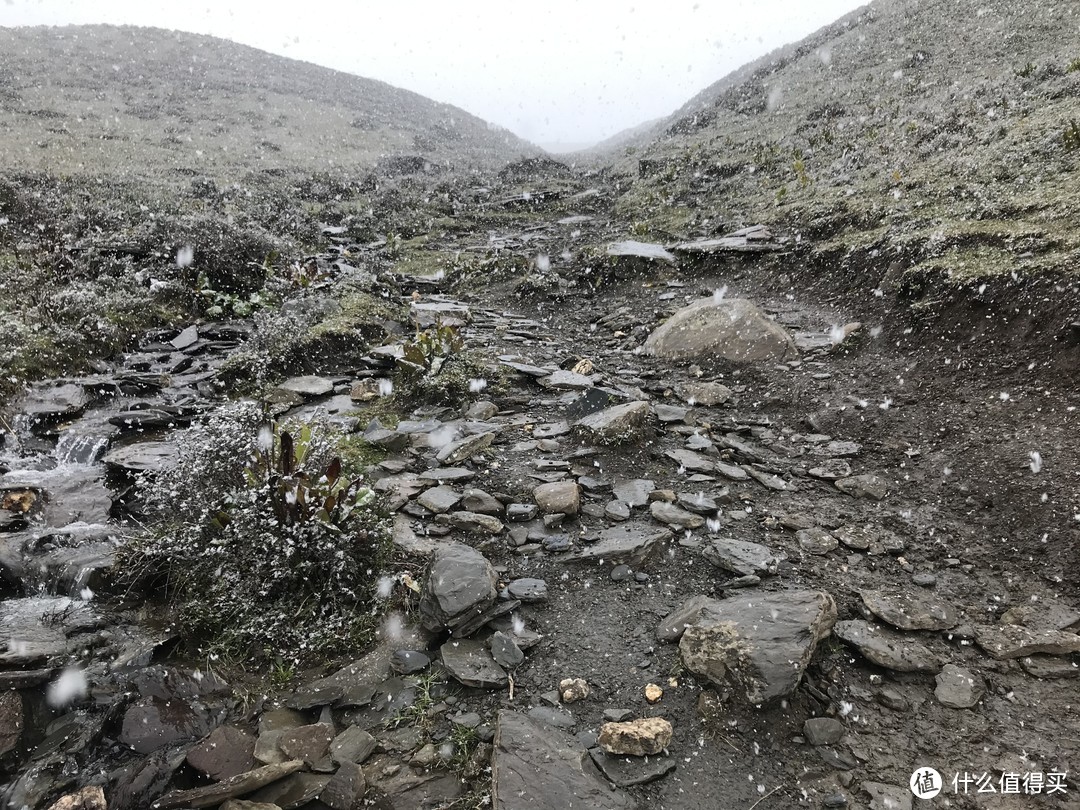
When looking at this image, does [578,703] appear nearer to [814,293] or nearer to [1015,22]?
[814,293]

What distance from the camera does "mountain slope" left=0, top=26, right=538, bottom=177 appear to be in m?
23.2

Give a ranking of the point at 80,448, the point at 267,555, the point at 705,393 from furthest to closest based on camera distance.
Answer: the point at 705,393 → the point at 80,448 → the point at 267,555

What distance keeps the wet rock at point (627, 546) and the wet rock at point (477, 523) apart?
63cm

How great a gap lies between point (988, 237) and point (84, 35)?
6767 cm

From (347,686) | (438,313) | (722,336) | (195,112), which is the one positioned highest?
(195,112)

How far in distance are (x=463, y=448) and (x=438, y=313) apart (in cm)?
491

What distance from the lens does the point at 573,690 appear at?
2936 mm

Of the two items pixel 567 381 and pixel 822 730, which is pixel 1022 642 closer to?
pixel 822 730

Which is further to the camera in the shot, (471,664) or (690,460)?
(690,460)

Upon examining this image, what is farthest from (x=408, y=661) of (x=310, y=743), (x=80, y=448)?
(x=80, y=448)

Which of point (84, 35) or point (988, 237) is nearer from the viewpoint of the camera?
point (988, 237)

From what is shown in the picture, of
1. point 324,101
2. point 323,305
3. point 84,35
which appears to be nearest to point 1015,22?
point 323,305

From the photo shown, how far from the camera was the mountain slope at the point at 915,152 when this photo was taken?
6.45 metres

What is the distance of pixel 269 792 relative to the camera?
2527mm
